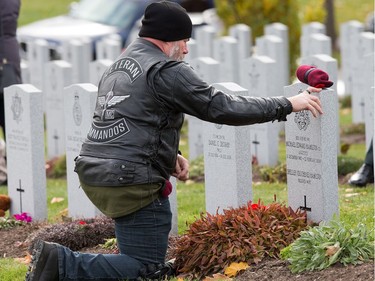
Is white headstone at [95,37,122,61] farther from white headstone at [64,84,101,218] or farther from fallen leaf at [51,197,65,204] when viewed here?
white headstone at [64,84,101,218]

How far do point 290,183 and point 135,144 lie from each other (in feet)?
4.32

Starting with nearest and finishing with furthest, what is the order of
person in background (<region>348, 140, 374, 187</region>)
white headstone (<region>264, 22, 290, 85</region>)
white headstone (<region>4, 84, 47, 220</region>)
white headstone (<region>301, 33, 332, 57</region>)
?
white headstone (<region>4, 84, 47, 220</region>) → person in background (<region>348, 140, 374, 187</region>) → white headstone (<region>301, 33, 332, 57</region>) → white headstone (<region>264, 22, 290, 85</region>)

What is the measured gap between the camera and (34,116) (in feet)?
28.6

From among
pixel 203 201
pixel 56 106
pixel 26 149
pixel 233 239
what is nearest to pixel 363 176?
pixel 203 201

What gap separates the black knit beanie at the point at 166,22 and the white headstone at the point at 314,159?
3.14ft

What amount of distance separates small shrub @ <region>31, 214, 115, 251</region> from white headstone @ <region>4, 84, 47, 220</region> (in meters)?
0.95

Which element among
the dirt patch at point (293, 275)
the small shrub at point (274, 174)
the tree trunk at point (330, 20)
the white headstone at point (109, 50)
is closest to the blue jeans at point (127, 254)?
the dirt patch at point (293, 275)

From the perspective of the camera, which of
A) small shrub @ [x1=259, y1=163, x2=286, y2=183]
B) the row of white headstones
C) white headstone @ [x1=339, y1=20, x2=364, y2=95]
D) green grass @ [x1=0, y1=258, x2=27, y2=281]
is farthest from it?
white headstone @ [x1=339, y1=20, x2=364, y2=95]

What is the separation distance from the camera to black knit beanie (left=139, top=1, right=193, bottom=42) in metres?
6.49

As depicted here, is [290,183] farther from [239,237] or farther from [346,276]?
[346,276]

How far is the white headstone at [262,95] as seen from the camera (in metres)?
10.7

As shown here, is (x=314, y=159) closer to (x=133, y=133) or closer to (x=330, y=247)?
(x=330, y=247)

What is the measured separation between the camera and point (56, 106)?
13195 mm

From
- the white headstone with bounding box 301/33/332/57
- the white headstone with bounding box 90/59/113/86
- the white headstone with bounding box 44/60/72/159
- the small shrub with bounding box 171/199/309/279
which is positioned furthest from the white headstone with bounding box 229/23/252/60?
the small shrub with bounding box 171/199/309/279
